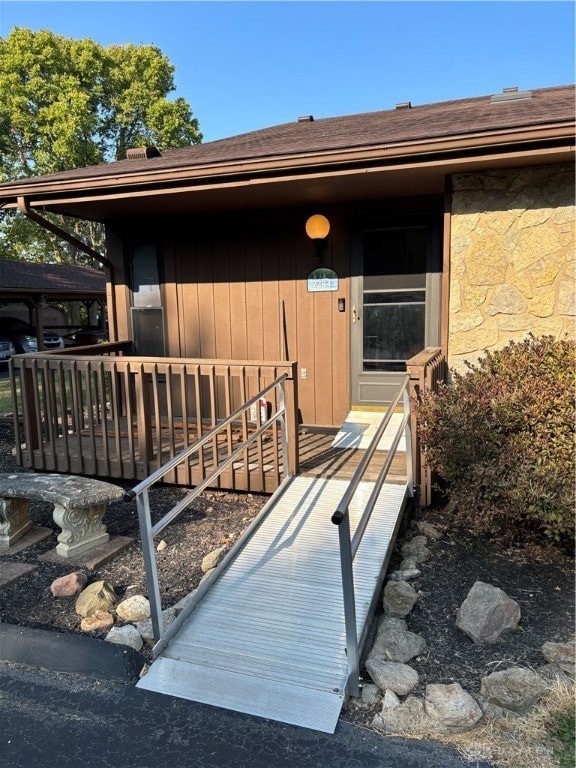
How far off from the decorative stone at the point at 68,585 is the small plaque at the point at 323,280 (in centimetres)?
368

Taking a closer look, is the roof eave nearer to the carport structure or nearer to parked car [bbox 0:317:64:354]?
the carport structure

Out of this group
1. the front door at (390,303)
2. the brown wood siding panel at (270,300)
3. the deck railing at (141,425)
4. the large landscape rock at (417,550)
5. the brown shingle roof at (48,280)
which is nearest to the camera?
the large landscape rock at (417,550)

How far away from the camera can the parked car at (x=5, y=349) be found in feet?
55.3

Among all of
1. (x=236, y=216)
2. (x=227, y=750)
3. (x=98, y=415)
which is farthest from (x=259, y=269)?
(x=227, y=750)

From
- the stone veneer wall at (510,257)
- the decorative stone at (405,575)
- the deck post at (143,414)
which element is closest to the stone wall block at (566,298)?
the stone veneer wall at (510,257)

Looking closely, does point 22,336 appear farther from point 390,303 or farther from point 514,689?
point 514,689

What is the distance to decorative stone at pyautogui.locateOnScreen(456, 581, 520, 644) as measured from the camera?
2.50m

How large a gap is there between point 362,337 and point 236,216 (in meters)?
1.89

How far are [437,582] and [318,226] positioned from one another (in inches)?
145

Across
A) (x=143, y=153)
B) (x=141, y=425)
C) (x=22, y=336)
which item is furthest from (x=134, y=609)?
(x=22, y=336)

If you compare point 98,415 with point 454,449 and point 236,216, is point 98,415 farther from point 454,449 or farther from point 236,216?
point 454,449

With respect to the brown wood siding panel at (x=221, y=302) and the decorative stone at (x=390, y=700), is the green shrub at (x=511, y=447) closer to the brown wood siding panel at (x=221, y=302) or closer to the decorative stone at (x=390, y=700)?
the decorative stone at (x=390, y=700)

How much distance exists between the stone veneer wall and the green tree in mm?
19481

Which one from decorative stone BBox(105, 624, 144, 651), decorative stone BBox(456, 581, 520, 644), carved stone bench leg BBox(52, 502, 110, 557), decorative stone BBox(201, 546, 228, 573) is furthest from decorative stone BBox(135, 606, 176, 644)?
decorative stone BBox(456, 581, 520, 644)
